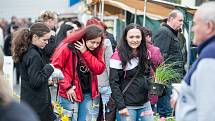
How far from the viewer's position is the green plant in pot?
24.7ft

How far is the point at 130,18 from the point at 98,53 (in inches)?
368

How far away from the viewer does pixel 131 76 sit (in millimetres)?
6973

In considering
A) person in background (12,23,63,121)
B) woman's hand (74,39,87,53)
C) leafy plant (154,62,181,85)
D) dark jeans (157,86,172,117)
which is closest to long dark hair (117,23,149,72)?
woman's hand (74,39,87,53)

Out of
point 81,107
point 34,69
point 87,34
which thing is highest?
point 87,34

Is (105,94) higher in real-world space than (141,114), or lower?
higher

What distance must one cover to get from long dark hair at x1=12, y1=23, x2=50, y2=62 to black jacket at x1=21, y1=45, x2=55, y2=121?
0.06 meters

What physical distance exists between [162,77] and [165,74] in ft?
0.44

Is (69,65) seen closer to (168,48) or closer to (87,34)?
(87,34)

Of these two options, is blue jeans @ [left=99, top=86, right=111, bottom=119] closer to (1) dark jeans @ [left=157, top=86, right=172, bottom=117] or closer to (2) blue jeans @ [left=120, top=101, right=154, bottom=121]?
(2) blue jeans @ [left=120, top=101, right=154, bottom=121]

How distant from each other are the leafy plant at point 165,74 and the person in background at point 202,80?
3.80 metres

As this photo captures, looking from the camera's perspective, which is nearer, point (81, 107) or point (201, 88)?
point (201, 88)

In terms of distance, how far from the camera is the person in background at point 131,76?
6.87m

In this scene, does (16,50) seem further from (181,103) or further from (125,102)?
(181,103)

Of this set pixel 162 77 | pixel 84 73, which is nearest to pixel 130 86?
pixel 84 73
